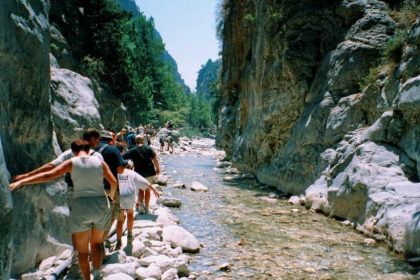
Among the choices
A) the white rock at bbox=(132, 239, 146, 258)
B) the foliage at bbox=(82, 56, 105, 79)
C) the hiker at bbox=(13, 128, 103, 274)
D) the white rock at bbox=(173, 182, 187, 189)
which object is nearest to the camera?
the hiker at bbox=(13, 128, 103, 274)

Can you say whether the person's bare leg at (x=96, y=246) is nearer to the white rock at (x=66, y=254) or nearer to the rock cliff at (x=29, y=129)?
the white rock at (x=66, y=254)

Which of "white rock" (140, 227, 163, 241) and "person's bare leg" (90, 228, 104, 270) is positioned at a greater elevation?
"person's bare leg" (90, 228, 104, 270)

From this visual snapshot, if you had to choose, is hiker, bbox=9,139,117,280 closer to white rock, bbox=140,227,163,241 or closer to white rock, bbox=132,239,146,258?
white rock, bbox=132,239,146,258

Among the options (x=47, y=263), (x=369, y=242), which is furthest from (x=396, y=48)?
(x=47, y=263)

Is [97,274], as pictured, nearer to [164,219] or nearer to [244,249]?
[244,249]

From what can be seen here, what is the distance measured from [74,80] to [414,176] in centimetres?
1015

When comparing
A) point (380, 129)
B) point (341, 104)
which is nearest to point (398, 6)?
point (341, 104)

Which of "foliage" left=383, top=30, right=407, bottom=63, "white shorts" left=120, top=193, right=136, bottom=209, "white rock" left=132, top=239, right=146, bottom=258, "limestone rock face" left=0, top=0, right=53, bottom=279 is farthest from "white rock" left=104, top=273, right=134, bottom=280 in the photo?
"foliage" left=383, top=30, right=407, bottom=63

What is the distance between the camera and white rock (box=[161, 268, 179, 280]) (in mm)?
6269

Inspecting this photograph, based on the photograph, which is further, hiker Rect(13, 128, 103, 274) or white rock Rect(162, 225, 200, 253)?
white rock Rect(162, 225, 200, 253)

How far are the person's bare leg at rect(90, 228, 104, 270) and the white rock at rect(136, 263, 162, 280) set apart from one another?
0.83 m

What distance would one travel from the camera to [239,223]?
10.7m

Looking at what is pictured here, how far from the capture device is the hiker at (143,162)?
9375mm

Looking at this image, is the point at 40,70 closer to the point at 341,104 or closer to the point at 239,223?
the point at 239,223
